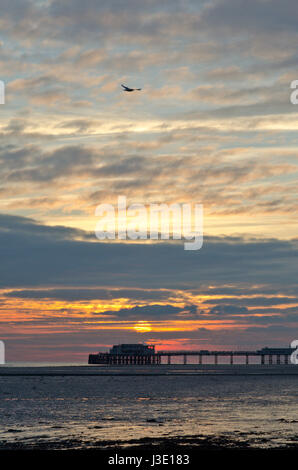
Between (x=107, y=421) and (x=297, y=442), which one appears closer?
(x=297, y=442)

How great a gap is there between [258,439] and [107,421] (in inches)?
891

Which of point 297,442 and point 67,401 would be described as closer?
point 297,442

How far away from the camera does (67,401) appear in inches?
4486

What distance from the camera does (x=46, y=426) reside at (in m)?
75.2
